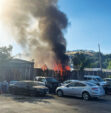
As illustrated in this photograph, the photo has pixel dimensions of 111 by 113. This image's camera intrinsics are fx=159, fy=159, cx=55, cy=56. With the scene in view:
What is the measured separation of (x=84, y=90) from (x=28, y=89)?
485 cm

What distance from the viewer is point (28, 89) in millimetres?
13633

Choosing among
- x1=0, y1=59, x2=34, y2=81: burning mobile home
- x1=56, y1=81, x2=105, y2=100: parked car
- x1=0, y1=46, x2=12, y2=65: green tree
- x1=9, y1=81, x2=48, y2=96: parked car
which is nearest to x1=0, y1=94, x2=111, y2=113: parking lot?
x1=56, y1=81, x2=105, y2=100: parked car

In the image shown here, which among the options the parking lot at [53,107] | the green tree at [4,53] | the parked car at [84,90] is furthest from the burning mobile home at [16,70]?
the parking lot at [53,107]

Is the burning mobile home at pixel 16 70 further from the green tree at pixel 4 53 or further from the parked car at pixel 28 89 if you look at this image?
the parked car at pixel 28 89

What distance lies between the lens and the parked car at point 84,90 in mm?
11320

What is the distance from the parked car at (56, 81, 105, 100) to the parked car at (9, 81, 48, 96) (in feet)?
5.70

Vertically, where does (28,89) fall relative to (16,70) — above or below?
below

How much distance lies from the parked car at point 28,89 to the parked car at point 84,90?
1738 mm

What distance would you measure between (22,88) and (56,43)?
461 inches

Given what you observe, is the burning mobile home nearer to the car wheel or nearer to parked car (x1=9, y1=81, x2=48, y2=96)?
parked car (x1=9, y1=81, x2=48, y2=96)

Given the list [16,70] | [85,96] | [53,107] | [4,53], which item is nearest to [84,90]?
[85,96]

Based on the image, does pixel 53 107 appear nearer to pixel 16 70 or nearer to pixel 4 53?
pixel 4 53

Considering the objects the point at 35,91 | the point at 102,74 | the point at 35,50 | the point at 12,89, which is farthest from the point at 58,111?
the point at 102,74

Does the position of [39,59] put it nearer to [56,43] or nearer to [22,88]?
[56,43]
